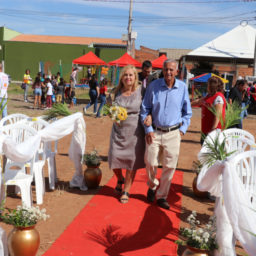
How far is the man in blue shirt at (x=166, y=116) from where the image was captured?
4555 mm

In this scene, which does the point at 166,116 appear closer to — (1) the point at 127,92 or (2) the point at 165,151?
(2) the point at 165,151

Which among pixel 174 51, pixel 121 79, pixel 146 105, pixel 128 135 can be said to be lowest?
pixel 128 135

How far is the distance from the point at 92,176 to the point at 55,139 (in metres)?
0.97

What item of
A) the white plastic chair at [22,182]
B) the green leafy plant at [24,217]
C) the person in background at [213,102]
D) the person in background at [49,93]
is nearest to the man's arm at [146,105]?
the person in background at [213,102]

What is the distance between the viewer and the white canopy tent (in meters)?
18.2

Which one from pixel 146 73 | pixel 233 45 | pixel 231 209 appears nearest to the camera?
pixel 231 209

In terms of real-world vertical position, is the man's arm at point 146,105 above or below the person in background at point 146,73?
below

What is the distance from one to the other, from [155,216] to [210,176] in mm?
1518

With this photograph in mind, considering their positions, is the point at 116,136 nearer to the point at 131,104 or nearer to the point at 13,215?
the point at 131,104

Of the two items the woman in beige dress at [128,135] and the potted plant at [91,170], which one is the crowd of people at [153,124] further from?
the potted plant at [91,170]

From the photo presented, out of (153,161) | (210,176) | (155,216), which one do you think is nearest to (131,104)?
(153,161)

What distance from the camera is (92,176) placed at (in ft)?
18.0

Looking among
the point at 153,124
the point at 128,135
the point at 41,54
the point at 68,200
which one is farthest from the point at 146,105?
the point at 41,54

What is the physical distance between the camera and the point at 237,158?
3279mm
